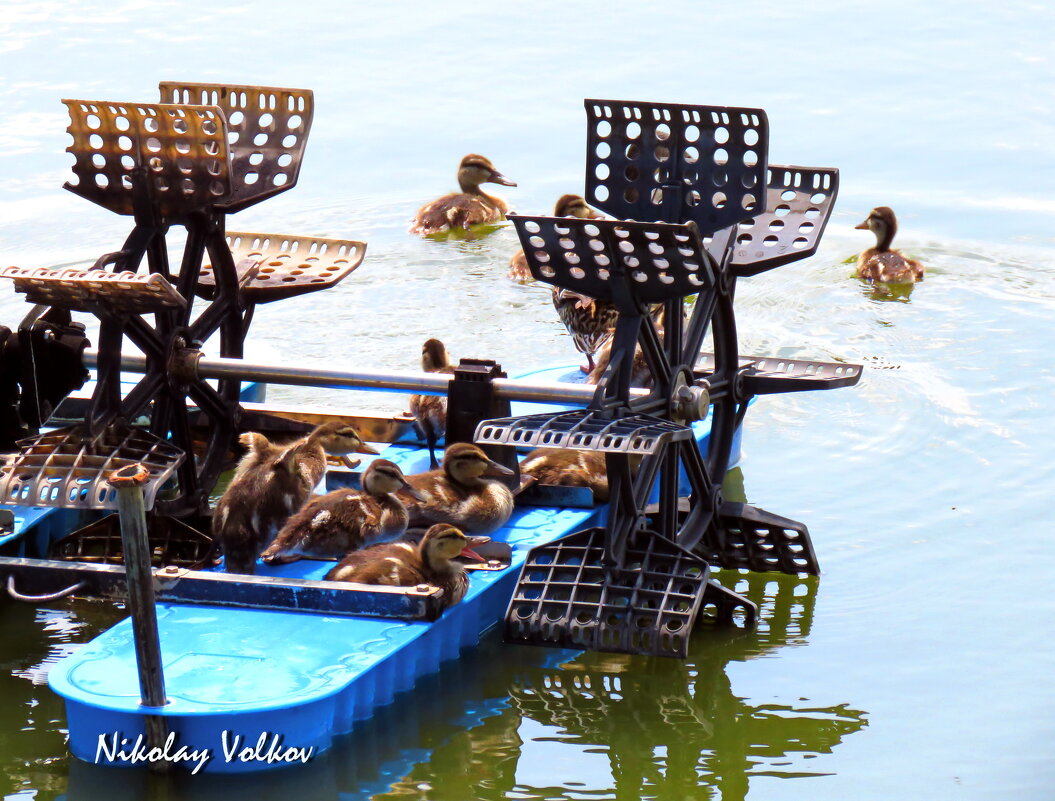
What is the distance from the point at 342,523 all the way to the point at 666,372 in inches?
39.8

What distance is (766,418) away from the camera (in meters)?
7.41

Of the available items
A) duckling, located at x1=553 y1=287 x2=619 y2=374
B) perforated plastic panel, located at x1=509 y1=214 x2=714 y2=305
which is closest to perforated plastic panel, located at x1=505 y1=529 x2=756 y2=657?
perforated plastic panel, located at x1=509 y1=214 x2=714 y2=305

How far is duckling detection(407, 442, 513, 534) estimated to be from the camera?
545 centimetres

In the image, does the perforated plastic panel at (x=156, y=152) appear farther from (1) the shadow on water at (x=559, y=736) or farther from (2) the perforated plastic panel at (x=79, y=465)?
(1) the shadow on water at (x=559, y=736)

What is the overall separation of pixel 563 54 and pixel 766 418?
6380 millimetres

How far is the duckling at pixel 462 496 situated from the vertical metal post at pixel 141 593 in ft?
4.28

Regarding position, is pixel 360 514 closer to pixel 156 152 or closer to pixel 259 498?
pixel 259 498

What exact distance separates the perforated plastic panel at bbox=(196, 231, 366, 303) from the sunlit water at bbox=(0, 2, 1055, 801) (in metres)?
0.62

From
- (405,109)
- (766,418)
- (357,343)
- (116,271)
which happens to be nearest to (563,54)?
(405,109)

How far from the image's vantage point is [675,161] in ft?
18.5

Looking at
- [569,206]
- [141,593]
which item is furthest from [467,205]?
[141,593]

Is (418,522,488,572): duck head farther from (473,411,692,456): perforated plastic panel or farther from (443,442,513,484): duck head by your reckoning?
(443,442,513,484): duck head

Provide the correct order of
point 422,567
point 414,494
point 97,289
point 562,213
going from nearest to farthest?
point 422,567 → point 97,289 → point 414,494 → point 562,213

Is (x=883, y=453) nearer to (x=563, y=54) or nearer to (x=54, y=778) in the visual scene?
(x=54, y=778)
